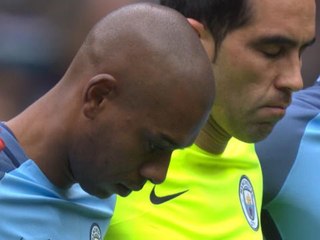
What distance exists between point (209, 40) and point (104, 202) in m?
0.45

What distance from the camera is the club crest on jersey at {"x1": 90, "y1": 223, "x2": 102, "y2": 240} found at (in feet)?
5.87

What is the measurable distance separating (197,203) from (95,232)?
1.02ft

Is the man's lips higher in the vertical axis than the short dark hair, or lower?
lower

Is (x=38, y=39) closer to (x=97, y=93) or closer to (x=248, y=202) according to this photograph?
(x=248, y=202)

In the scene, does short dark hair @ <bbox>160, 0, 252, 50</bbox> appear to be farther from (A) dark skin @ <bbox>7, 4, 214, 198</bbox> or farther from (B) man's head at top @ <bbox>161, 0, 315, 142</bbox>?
(A) dark skin @ <bbox>7, 4, 214, 198</bbox>

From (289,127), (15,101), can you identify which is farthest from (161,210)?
(15,101)

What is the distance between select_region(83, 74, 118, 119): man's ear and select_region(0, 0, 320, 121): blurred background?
1.37 m

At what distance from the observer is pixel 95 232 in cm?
180

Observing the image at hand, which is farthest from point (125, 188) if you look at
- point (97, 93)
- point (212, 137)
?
point (212, 137)

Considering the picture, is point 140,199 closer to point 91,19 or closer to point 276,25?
point 276,25

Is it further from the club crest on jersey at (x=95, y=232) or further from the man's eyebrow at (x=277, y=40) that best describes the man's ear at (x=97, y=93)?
the man's eyebrow at (x=277, y=40)

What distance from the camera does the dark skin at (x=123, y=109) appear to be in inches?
63.6

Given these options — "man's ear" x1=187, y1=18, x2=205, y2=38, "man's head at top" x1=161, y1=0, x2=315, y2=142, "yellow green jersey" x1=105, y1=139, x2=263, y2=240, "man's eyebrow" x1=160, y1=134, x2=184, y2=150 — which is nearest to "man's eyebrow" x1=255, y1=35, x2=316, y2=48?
"man's head at top" x1=161, y1=0, x2=315, y2=142

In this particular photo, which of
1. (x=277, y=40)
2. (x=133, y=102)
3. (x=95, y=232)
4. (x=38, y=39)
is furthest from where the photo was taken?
(x=38, y=39)
